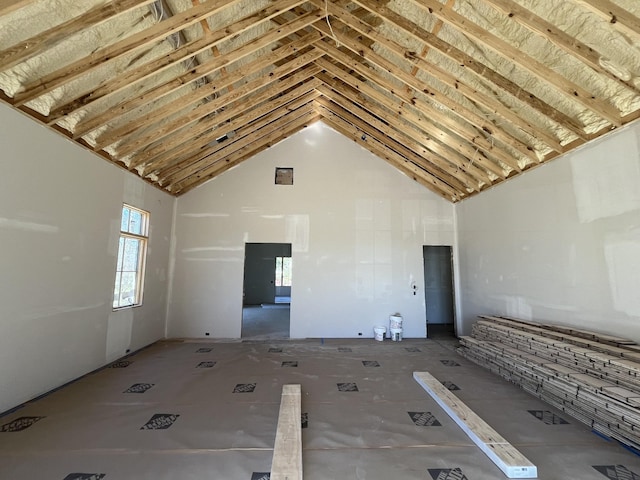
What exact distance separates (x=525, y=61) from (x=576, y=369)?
335 cm

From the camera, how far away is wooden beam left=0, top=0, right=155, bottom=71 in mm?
2404

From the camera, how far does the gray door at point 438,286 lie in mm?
7805

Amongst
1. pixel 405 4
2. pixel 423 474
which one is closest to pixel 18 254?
pixel 423 474

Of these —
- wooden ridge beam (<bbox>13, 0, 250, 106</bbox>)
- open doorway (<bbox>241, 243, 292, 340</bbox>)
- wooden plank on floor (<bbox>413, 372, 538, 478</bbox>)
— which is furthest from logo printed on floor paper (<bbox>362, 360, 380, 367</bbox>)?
open doorway (<bbox>241, 243, 292, 340</bbox>)

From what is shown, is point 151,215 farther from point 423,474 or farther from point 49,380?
point 423,474

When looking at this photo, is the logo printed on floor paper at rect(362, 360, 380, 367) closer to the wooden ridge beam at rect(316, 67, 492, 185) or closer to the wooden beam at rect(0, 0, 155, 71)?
the wooden ridge beam at rect(316, 67, 492, 185)

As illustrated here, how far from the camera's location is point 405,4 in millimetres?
3203

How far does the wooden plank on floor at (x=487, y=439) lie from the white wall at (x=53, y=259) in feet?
14.7

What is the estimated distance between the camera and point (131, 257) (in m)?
5.01

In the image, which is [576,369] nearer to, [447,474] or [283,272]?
[447,474]

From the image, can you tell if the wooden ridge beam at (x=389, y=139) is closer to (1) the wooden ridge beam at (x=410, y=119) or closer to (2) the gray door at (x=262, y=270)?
(1) the wooden ridge beam at (x=410, y=119)

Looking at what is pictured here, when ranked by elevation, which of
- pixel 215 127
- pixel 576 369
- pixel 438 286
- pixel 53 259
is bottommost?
pixel 576 369

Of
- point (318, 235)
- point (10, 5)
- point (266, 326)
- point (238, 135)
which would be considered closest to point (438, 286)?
point (318, 235)

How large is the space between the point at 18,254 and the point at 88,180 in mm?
1342
